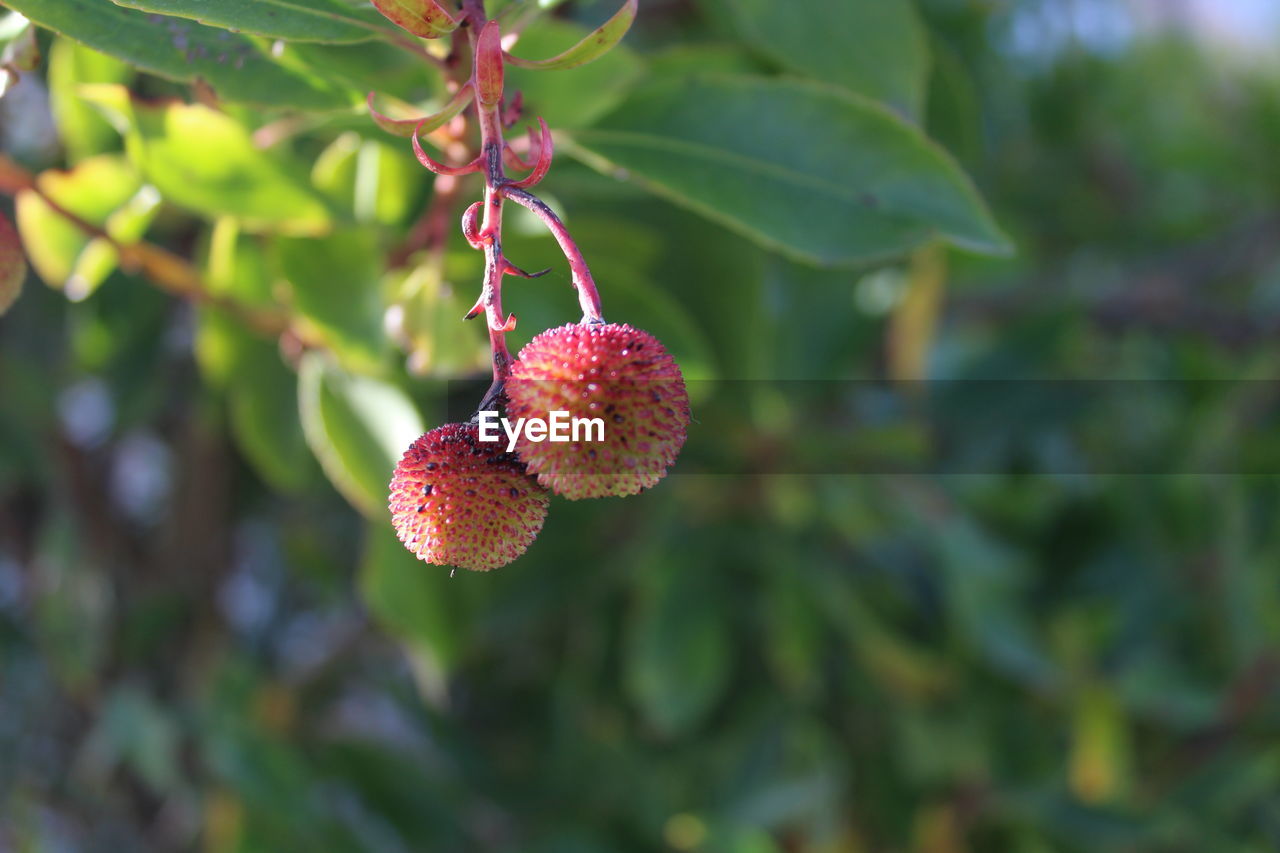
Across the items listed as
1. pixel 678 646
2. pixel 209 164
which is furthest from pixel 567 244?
pixel 678 646

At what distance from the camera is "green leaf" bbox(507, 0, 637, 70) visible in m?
0.49

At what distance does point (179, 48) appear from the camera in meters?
0.61

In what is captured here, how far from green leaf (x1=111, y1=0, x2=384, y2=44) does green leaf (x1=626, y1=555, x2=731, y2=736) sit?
1.04 meters

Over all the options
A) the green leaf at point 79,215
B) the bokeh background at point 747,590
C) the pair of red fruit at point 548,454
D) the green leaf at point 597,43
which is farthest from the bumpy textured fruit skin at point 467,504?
the bokeh background at point 747,590

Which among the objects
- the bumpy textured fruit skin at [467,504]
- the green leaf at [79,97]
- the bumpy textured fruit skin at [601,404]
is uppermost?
the green leaf at [79,97]

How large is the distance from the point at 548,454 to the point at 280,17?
0.82 ft

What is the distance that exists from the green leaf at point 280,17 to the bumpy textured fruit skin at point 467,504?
0.21 m

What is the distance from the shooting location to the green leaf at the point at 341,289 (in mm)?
852

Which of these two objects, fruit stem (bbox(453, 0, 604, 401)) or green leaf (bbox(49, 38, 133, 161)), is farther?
green leaf (bbox(49, 38, 133, 161))

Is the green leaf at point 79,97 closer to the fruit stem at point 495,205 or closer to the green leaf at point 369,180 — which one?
the green leaf at point 369,180

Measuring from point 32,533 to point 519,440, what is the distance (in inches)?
69.1

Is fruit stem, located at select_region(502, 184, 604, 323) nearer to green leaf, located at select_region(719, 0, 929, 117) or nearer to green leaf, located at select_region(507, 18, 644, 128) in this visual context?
green leaf, located at select_region(507, 18, 644, 128)

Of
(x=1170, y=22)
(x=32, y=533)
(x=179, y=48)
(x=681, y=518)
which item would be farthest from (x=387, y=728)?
(x=1170, y=22)

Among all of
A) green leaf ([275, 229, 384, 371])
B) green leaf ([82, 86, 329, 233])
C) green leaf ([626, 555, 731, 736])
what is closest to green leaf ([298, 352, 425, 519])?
green leaf ([275, 229, 384, 371])
